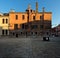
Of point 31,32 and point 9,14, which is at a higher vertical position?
point 9,14

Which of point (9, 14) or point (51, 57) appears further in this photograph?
point (9, 14)

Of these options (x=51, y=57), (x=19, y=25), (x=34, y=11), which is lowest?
(x=51, y=57)

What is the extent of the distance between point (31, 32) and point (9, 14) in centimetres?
1038

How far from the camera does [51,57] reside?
10.9 metres

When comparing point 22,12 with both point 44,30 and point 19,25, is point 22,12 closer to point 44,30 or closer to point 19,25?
point 19,25

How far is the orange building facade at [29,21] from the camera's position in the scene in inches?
2905

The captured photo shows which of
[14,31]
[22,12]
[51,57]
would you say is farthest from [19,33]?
[51,57]

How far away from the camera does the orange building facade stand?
2905 inches

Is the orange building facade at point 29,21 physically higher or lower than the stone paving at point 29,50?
higher

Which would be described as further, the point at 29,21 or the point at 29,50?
the point at 29,21

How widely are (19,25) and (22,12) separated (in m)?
4.63

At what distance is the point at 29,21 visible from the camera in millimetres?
74625

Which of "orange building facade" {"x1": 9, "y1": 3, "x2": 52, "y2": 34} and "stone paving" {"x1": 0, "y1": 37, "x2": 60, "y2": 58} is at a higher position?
"orange building facade" {"x1": 9, "y1": 3, "x2": 52, "y2": 34}

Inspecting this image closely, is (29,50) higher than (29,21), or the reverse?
(29,21)
